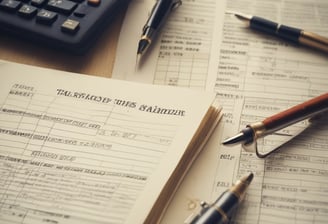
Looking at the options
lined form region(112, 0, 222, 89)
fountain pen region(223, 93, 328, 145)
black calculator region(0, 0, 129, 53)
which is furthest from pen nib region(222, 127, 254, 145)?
black calculator region(0, 0, 129, 53)

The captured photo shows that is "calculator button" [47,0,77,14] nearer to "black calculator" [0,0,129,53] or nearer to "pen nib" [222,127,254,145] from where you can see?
"black calculator" [0,0,129,53]

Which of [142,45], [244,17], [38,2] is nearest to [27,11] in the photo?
[38,2]

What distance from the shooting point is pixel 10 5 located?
21.1 inches

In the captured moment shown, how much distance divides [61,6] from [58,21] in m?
0.02

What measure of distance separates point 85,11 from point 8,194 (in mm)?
248

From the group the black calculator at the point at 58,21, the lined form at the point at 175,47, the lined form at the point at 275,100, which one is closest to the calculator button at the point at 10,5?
the black calculator at the point at 58,21

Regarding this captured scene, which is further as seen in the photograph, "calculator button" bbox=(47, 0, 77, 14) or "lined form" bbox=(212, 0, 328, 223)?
"calculator button" bbox=(47, 0, 77, 14)

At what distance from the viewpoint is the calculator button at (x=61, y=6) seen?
0.53m

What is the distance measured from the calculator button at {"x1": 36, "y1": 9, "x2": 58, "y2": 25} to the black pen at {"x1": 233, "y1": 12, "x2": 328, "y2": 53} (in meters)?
0.24

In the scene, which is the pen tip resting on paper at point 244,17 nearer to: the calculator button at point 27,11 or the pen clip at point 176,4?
the pen clip at point 176,4

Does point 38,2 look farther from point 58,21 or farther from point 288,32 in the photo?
point 288,32

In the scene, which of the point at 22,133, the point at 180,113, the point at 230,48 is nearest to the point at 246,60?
the point at 230,48

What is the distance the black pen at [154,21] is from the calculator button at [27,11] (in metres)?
0.14

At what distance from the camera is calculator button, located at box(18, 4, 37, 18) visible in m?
0.53
